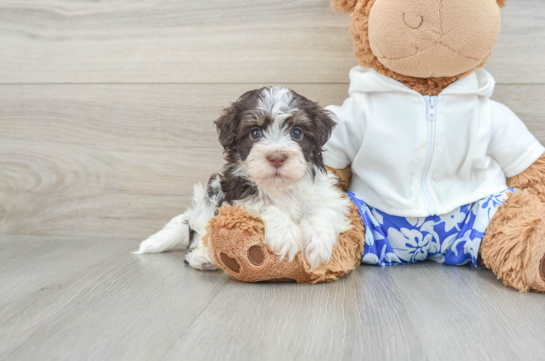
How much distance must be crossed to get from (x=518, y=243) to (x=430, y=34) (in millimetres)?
742

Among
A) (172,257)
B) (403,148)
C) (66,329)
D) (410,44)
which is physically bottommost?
(172,257)

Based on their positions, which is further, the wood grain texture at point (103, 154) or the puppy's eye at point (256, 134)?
the wood grain texture at point (103, 154)

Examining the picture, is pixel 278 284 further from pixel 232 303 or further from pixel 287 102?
pixel 287 102

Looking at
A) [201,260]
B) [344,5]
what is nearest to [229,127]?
[201,260]

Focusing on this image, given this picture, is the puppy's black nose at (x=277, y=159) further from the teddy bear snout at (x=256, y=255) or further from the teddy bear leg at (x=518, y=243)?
the teddy bear leg at (x=518, y=243)

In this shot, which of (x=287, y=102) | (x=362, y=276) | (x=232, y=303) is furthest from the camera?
(x=362, y=276)

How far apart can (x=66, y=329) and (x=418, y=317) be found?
36.1 inches

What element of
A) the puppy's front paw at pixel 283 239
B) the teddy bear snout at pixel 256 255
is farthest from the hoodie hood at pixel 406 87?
the teddy bear snout at pixel 256 255

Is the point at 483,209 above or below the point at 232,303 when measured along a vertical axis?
above

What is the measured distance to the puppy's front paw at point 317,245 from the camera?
1576 millimetres

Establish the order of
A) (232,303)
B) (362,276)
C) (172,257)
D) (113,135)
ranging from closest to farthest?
(232,303)
(362,276)
(172,257)
(113,135)

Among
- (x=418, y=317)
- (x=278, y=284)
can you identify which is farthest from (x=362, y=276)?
(x=418, y=317)

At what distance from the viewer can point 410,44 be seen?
5.52ft

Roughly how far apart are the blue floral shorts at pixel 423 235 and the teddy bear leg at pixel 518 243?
0.20 ft
